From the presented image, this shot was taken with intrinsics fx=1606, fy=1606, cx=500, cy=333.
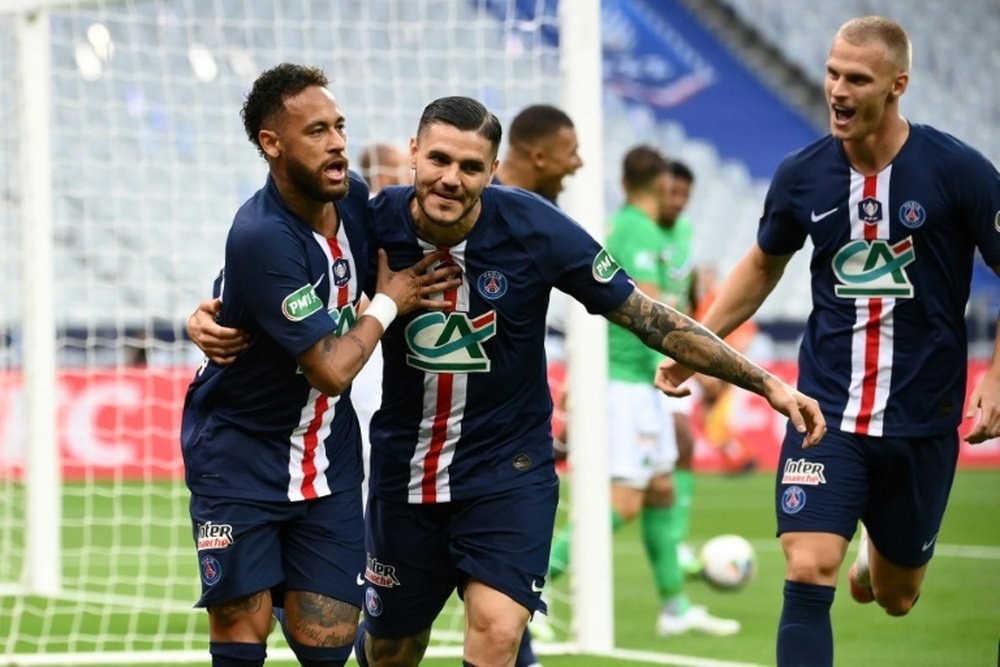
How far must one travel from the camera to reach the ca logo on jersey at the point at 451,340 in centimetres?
475

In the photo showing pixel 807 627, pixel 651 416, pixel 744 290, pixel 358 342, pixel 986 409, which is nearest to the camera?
pixel 358 342

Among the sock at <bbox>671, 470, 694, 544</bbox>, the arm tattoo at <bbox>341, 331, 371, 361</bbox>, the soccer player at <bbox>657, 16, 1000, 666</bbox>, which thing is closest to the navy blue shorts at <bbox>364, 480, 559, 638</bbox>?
the arm tattoo at <bbox>341, 331, 371, 361</bbox>

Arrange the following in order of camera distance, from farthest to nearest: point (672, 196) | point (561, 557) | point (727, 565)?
point (672, 196)
point (727, 565)
point (561, 557)

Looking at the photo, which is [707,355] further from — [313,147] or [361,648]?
[361,648]

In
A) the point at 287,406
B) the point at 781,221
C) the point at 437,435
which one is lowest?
the point at 437,435

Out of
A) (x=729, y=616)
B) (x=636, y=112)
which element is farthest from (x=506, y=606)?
(x=636, y=112)

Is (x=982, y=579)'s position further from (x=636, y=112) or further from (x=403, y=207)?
(x=636, y=112)

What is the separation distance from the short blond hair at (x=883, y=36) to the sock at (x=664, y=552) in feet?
11.3

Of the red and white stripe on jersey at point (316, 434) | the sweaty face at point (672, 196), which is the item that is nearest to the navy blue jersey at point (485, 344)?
the red and white stripe on jersey at point (316, 434)

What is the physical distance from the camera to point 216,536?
469 cm

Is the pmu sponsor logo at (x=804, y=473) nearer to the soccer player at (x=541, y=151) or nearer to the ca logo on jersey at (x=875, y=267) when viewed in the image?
the ca logo on jersey at (x=875, y=267)

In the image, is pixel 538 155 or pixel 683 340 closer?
pixel 683 340

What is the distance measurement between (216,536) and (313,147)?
1.17 metres

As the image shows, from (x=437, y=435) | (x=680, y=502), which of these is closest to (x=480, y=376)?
(x=437, y=435)
